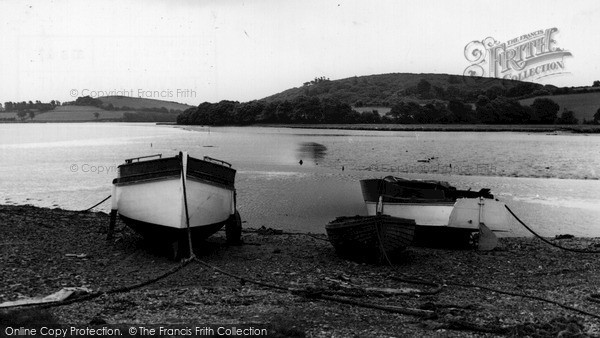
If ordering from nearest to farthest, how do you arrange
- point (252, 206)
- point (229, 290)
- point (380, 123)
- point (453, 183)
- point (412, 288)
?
1. point (229, 290)
2. point (412, 288)
3. point (252, 206)
4. point (453, 183)
5. point (380, 123)

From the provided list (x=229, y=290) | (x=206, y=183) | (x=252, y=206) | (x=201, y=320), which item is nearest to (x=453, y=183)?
(x=252, y=206)

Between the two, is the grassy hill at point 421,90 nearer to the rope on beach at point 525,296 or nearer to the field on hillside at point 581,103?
the field on hillside at point 581,103

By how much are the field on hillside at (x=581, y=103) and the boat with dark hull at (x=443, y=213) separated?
130m

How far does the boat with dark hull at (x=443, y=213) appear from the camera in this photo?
17047 mm

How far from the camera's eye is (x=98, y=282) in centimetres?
1131

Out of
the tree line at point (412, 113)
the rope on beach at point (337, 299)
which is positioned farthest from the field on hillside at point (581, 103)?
the rope on beach at point (337, 299)

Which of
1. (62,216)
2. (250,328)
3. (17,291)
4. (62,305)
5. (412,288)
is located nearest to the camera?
(250,328)

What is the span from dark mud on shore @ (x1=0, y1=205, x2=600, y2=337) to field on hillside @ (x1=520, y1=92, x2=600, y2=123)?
13050 centimetres

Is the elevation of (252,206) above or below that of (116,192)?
below

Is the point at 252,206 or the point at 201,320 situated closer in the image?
the point at 201,320

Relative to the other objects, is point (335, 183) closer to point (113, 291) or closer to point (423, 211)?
point (423, 211)

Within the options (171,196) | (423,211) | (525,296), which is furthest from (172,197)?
(525,296)

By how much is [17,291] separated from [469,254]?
39.4 ft

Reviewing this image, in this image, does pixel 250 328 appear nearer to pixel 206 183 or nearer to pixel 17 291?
pixel 17 291
